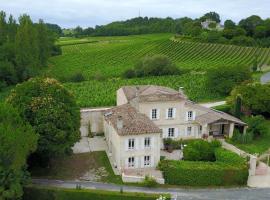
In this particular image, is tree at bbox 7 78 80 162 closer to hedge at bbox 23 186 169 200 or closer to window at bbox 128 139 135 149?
hedge at bbox 23 186 169 200

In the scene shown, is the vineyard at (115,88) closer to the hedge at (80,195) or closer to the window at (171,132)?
the window at (171,132)

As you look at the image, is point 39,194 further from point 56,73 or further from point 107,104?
point 56,73

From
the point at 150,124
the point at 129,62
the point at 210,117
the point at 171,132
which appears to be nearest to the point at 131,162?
the point at 150,124

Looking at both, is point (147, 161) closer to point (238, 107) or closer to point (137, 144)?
point (137, 144)

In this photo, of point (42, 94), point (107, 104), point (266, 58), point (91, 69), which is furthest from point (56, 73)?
point (42, 94)

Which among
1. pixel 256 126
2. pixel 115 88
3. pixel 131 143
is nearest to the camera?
pixel 131 143

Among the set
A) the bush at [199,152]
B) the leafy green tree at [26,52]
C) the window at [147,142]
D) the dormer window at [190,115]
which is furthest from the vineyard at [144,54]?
the window at [147,142]

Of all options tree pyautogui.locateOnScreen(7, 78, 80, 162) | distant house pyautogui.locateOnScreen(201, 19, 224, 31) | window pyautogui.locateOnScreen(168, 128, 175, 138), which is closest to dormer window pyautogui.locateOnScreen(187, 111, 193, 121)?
window pyautogui.locateOnScreen(168, 128, 175, 138)

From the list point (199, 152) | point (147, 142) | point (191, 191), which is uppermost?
point (147, 142)
